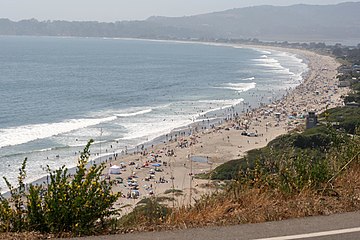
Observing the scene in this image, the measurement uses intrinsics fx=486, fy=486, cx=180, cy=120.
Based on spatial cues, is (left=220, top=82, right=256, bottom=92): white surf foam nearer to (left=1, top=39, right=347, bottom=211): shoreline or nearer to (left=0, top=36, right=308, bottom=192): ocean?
(left=0, top=36, right=308, bottom=192): ocean

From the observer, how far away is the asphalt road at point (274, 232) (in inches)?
163


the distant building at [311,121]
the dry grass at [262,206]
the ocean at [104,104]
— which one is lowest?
the ocean at [104,104]

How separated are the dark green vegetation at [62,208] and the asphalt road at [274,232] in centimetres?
25

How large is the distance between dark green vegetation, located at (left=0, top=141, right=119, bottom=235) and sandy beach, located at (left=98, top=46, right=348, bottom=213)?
1142 cm

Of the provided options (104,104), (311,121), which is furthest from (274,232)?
(104,104)

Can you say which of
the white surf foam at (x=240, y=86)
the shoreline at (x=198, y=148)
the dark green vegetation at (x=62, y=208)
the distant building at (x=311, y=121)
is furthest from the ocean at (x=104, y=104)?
the dark green vegetation at (x=62, y=208)

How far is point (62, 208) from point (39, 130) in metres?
34.8

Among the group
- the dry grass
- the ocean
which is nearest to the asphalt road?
the dry grass

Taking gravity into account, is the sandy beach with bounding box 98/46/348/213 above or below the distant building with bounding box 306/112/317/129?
below

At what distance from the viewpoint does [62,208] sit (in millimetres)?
4324

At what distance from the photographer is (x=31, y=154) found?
102ft

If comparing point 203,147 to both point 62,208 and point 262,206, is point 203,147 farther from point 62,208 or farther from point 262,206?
point 62,208

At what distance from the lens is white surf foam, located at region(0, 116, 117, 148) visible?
112 feet

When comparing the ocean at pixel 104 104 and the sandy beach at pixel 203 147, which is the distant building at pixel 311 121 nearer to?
the sandy beach at pixel 203 147
